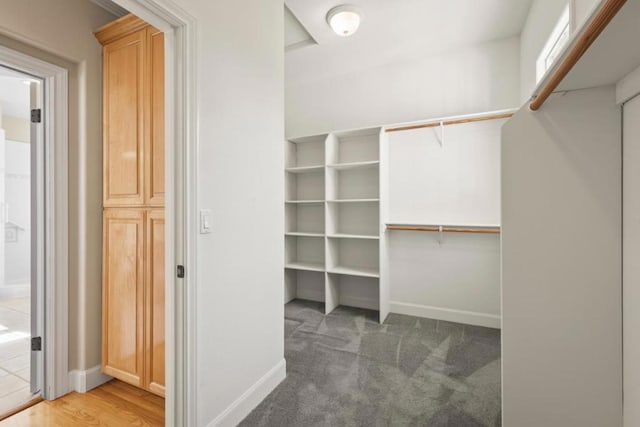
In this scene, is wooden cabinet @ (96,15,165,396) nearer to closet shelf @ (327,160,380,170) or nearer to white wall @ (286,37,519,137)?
closet shelf @ (327,160,380,170)

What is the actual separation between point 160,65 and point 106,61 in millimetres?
565

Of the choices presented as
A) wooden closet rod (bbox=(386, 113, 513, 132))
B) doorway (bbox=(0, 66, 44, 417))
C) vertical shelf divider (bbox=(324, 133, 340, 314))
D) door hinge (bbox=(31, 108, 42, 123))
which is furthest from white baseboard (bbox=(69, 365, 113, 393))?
wooden closet rod (bbox=(386, 113, 513, 132))

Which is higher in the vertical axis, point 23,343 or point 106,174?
point 106,174

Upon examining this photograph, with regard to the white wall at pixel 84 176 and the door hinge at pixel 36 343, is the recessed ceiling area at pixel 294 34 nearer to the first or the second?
the white wall at pixel 84 176

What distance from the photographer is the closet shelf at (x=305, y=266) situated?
333cm

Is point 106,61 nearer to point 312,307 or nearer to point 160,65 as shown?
point 160,65

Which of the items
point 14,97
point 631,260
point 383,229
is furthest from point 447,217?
point 14,97

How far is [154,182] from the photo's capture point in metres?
1.76

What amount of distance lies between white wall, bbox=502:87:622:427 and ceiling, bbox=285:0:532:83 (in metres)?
1.80

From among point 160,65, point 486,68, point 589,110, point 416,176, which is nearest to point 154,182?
point 160,65

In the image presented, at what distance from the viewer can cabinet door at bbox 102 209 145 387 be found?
5.97 feet

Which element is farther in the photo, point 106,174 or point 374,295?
point 374,295

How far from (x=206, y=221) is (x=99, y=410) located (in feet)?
4.68

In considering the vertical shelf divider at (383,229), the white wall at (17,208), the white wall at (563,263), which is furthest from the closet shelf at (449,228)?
the white wall at (17,208)
